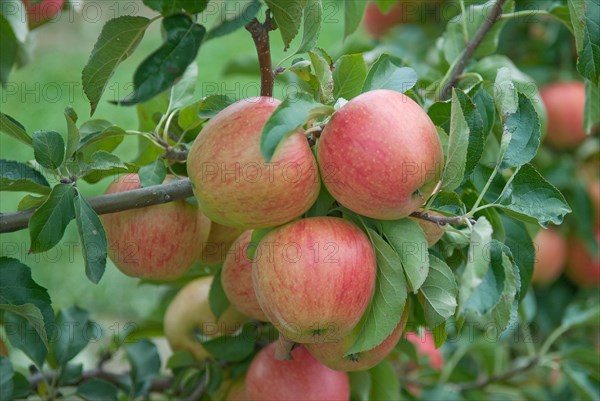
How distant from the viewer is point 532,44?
6.51 feet

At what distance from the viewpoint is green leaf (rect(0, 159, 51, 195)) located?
32.9 inches

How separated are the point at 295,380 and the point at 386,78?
364 millimetres

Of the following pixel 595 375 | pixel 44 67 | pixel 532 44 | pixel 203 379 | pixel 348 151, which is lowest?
pixel 44 67

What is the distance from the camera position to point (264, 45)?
2.35 ft

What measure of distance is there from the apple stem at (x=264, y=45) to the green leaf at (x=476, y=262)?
0.79ft

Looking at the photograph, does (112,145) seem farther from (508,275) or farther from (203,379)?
(508,275)

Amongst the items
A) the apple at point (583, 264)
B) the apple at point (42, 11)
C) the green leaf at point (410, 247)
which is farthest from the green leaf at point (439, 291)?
the apple at point (583, 264)

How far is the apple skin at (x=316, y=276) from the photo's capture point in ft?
2.41

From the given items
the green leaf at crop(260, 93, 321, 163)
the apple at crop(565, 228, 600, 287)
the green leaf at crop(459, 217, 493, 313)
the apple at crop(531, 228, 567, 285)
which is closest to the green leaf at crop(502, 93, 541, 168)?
the green leaf at crop(459, 217, 493, 313)

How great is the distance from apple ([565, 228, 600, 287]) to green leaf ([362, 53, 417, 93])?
42.7 inches

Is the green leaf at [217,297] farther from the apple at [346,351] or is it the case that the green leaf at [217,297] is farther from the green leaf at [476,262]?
the green leaf at [476,262]

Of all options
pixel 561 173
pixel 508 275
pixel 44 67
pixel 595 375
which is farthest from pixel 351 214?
pixel 44 67

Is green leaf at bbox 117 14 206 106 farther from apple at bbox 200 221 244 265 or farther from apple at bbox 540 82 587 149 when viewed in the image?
apple at bbox 540 82 587 149

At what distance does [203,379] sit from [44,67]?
10.4ft
